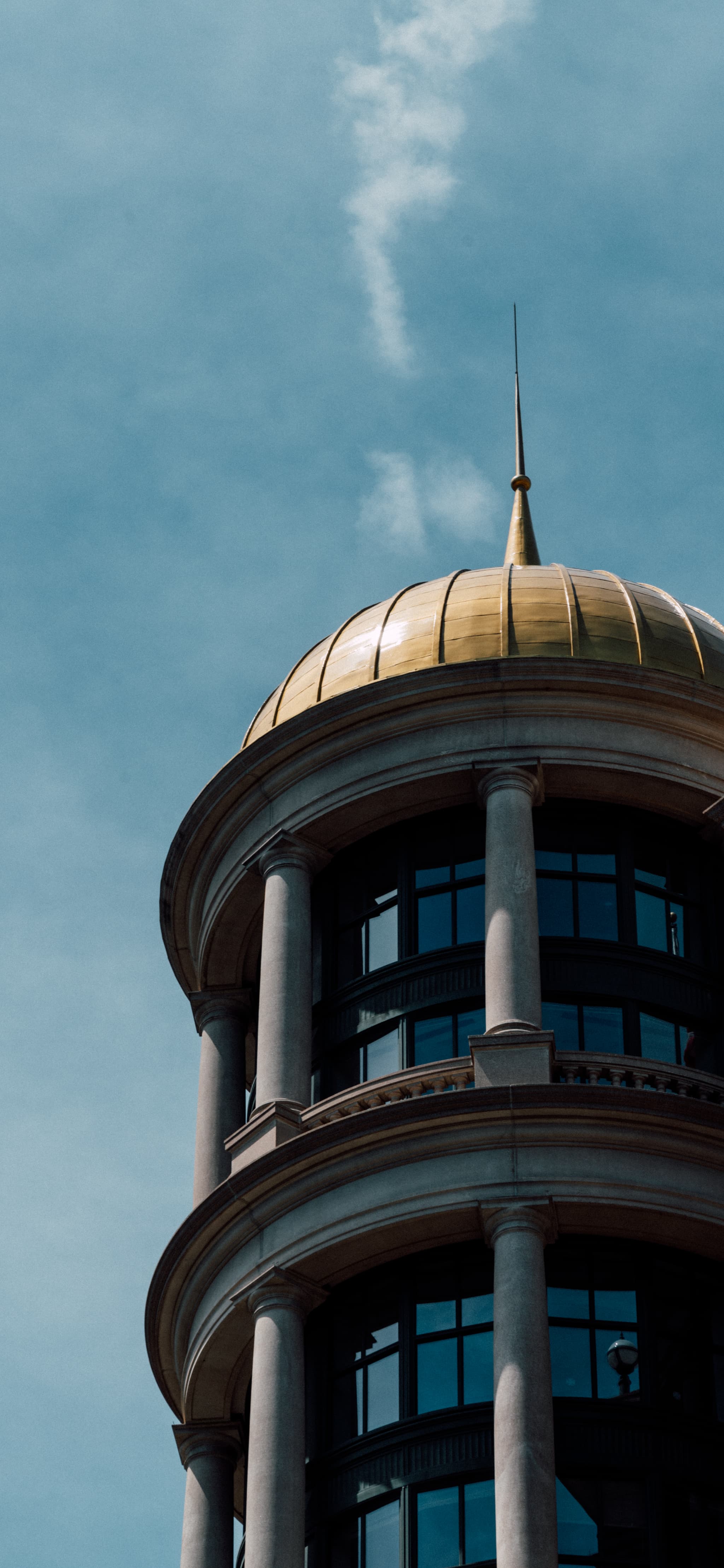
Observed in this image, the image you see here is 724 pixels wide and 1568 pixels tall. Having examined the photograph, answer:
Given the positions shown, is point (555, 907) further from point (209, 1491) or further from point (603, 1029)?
point (209, 1491)

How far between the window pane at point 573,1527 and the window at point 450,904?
28.8ft

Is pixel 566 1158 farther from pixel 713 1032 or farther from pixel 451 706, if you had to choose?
pixel 451 706

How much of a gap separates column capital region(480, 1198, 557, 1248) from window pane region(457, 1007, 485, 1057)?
3501 mm

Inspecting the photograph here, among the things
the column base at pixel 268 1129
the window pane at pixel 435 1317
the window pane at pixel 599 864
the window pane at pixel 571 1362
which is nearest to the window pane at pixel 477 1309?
the window pane at pixel 435 1317

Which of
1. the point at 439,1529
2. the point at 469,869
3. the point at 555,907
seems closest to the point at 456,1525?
the point at 439,1529

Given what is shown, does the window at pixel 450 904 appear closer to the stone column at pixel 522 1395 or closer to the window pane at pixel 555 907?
the window pane at pixel 555 907

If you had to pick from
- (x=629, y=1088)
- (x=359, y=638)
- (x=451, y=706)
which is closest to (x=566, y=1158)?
(x=629, y=1088)

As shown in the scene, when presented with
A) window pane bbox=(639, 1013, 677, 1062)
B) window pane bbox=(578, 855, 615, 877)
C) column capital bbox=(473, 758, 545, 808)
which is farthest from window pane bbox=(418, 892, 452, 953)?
window pane bbox=(639, 1013, 677, 1062)

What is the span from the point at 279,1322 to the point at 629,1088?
5.81m

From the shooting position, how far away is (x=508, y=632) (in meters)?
41.3

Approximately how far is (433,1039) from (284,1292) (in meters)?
4.52

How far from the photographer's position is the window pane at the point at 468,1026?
38094mm

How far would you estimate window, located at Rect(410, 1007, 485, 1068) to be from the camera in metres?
38.2

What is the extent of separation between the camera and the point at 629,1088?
117ft
